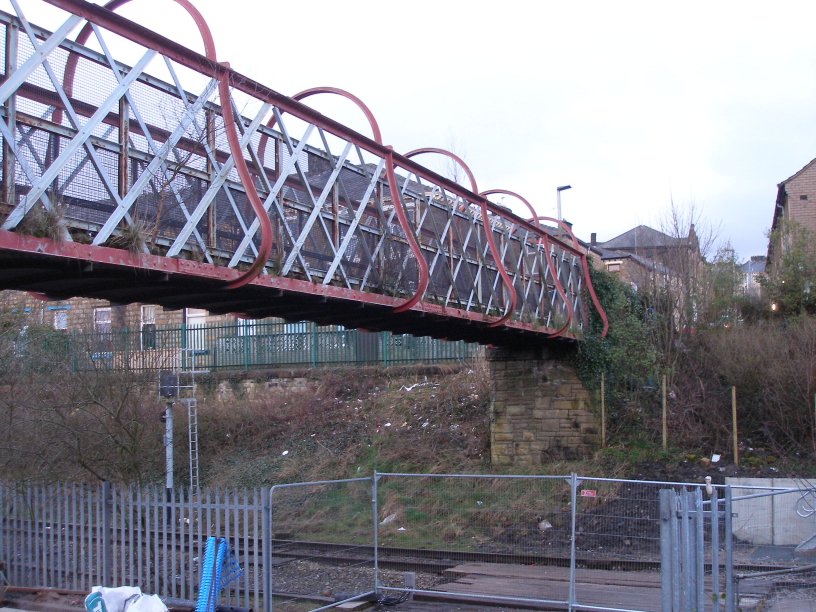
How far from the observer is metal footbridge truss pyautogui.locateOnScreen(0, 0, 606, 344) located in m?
8.21

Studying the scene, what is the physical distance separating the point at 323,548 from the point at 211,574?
18.6 feet

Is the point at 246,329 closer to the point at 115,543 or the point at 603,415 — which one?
the point at 603,415

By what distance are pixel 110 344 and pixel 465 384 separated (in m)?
10.9

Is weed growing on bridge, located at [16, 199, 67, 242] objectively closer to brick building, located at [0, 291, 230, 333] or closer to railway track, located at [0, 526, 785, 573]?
railway track, located at [0, 526, 785, 573]

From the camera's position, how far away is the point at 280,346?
32.4 m

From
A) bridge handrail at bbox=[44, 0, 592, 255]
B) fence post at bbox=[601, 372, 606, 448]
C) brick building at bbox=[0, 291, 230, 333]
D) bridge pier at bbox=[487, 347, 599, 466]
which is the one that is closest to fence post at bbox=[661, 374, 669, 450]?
fence post at bbox=[601, 372, 606, 448]

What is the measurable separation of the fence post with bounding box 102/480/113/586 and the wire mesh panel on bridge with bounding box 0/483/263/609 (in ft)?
0.04

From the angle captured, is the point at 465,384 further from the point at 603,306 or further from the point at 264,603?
the point at 264,603

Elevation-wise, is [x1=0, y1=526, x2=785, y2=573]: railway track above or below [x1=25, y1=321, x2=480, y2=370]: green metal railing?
below

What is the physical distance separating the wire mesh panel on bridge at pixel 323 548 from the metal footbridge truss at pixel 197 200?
2.83 metres

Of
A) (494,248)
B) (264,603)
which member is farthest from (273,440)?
(264,603)

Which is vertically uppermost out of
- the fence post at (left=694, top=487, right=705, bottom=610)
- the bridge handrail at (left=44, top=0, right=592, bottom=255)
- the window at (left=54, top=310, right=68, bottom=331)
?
the bridge handrail at (left=44, top=0, right=592, bottom=255)

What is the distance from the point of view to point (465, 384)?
27.1m

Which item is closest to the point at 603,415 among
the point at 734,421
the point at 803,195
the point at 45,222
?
the point at 734,421
